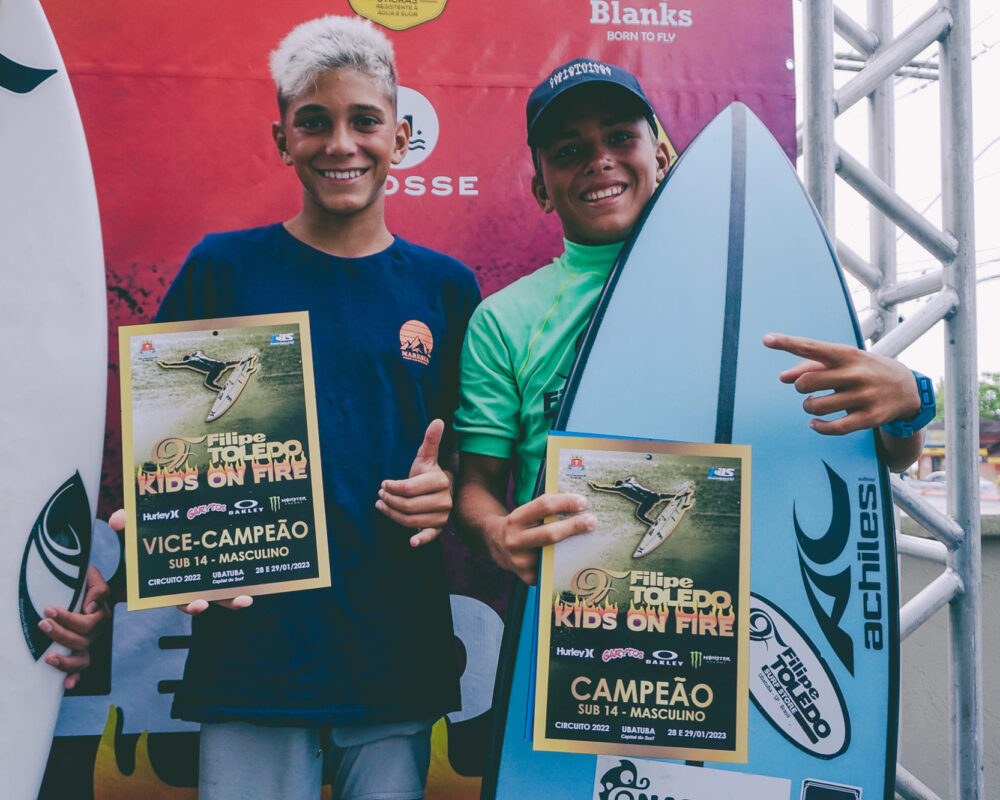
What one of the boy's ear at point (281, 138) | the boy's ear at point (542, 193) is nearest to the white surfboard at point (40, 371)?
the boy's ear at point (281, 138)

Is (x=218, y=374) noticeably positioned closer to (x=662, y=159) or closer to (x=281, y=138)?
(x=281, y=138)

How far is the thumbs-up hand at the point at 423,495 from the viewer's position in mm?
1114

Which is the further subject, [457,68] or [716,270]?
[457,68]

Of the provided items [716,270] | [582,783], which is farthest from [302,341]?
[582,783]

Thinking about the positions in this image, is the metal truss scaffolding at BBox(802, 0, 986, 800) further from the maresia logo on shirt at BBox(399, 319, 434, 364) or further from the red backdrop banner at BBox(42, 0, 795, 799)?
the maresia logo on shirt at BBox(399, 319, 434, 364)

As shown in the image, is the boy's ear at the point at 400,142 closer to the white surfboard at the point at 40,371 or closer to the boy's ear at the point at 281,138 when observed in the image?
the boy's ear at the point at 281,138

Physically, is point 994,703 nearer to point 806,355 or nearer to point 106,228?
point 806,355

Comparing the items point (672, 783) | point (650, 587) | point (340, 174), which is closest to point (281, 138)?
point (340, 174)

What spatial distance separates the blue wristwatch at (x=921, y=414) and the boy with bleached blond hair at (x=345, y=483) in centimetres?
78

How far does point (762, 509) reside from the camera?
47.6 inches

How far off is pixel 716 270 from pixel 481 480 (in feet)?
2.01

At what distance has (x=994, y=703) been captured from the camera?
2396 mm

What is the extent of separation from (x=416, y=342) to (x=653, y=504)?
0.55m

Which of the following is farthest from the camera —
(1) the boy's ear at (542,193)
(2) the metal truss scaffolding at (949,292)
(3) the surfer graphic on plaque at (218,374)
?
(2) the metal truss scaffolding at (949,292)
